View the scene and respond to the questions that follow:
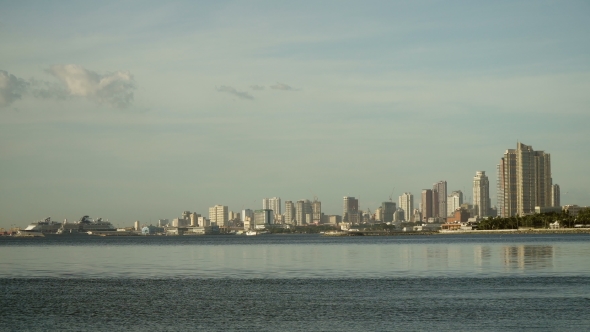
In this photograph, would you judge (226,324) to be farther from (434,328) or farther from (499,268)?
(499,268)

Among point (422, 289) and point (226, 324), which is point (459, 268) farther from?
point (226, 324)

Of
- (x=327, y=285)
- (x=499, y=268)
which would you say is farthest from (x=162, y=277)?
(x=499, y=268)

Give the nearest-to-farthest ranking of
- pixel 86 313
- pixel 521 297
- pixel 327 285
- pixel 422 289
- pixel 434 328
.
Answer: pixel 434 328 → pixel 86 313 → pixel 521 297 → pixel 422 289 → pixel 327 285

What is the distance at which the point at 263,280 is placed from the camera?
55.9 m

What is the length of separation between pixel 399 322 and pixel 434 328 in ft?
Result: 7.04

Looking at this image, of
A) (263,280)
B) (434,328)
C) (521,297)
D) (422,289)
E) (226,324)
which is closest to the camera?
(434,328)

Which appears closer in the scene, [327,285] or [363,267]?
[327,285]

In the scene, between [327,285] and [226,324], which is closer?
[226,324]

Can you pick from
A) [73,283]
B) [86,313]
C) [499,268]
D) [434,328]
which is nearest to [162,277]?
[73,283]

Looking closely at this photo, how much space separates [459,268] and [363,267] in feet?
27.8

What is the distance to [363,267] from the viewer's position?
6844cm

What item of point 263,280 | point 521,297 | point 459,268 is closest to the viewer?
point 521,297

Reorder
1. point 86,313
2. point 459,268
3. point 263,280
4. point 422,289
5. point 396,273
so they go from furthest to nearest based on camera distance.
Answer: point 459,268
point 396,273
point 263,280
point 422,289
point 86,313

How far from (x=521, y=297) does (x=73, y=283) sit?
103 ft
